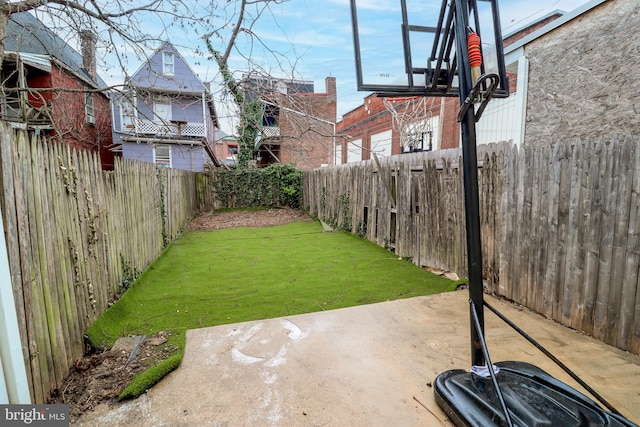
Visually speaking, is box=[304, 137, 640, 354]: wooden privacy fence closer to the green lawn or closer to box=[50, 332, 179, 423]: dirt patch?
the green lawn

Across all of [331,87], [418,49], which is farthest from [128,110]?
[331,87]

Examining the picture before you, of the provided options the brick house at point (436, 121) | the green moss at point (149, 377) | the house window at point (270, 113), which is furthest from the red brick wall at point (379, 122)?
the green moss at point (149, 377)

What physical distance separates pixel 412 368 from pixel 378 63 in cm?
225

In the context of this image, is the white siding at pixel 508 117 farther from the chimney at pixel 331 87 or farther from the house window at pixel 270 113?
the chimney at pixel 331 87

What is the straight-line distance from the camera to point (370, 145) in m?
16.7

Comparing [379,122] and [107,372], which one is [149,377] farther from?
[379,122]

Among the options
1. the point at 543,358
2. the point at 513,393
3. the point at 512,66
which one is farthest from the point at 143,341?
the point at 512,66

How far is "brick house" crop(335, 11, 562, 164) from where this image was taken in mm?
6004

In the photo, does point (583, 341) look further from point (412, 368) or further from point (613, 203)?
point (412, 368)

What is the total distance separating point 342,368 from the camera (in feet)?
7.07

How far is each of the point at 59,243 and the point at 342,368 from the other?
2260 mm

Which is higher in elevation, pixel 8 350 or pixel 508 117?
pixel 508 117

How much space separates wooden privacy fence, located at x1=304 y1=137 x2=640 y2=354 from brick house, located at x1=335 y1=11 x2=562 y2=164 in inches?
71.5

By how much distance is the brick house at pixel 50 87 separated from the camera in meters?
3.90
